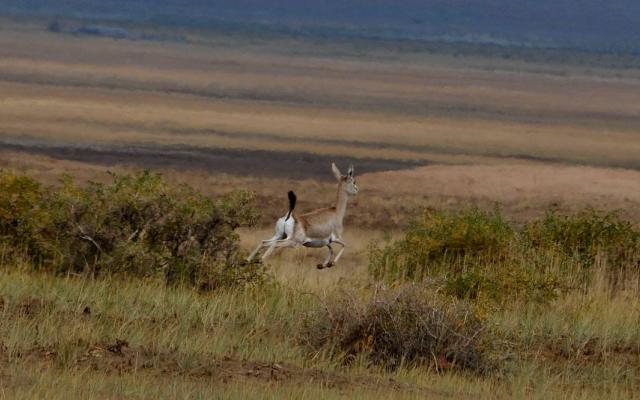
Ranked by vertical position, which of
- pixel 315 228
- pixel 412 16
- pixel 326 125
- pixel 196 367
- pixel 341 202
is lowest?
pixel 326 125

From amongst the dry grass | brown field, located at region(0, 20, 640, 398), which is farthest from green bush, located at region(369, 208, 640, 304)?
the dry grass

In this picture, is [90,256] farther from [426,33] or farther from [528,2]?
[528,2]

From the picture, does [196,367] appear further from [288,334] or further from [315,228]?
[315,228]

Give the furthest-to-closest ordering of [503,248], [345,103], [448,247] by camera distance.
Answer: [345,103] < [448,247] < [503,248]

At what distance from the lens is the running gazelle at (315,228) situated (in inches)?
708

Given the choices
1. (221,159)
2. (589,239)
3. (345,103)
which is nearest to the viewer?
(589,239)

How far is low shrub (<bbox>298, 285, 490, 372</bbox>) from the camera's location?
29.9 ft

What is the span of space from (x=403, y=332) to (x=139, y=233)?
361cm

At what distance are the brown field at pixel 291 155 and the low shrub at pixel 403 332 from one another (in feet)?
0.74

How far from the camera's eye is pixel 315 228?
1845 centimetres

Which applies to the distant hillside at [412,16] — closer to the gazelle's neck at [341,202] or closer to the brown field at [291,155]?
the brown field at [291,155]

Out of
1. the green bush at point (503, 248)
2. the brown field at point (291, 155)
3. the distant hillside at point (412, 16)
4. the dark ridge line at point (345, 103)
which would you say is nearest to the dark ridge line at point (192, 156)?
the brown field at point (291, 155)

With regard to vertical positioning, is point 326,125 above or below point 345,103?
below

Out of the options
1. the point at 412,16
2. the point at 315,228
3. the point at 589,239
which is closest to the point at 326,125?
the point at 315,228
